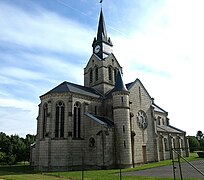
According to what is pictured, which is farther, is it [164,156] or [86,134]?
[164,156]

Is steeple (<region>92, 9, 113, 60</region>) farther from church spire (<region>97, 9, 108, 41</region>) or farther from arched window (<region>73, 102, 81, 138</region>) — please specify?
arched window (<region>73, 102, 81, 138</region>)

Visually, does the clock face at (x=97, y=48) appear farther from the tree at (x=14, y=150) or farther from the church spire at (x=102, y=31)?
the tree at (x=14, y=150)

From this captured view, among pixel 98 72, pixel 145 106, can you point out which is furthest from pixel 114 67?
pixel 145 106

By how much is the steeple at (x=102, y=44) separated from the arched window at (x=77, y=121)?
46.0ft

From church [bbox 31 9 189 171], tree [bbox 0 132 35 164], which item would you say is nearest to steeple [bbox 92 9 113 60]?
church [bbox 31 9 189 171]

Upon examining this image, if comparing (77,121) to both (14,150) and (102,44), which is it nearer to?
(102,44)

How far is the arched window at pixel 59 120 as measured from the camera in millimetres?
29797

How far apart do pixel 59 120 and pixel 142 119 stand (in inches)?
560

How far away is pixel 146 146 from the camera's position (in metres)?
34.3

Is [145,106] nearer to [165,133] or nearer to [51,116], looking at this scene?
[165,133]

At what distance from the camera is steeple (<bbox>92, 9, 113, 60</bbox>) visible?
43.0 meters

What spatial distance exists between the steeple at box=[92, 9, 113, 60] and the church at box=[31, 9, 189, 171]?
902 centimetres

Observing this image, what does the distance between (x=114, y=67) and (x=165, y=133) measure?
1679 cm

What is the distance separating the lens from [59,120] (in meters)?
30.3
